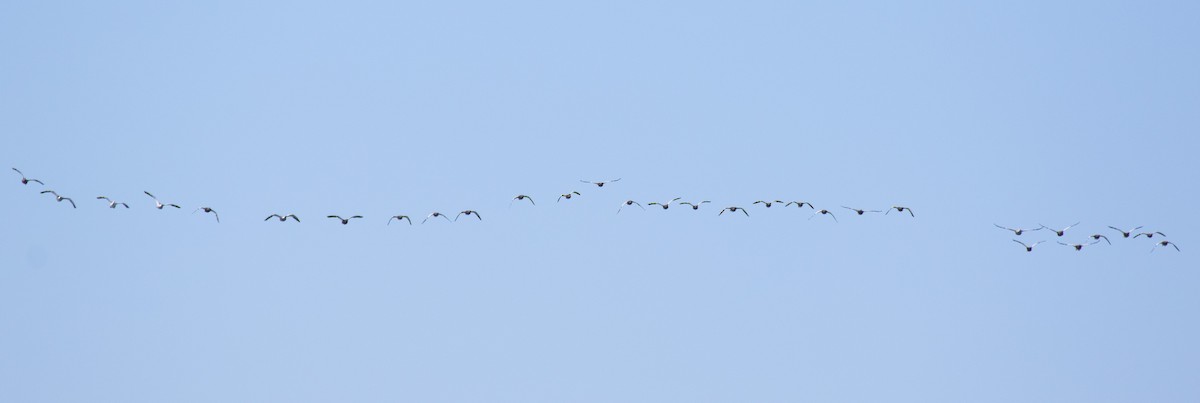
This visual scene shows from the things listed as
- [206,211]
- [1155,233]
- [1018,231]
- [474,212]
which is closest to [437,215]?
[474,212]

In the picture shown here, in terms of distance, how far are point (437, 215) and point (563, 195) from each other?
5417mm

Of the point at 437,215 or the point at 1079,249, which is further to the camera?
the point at 1079,249

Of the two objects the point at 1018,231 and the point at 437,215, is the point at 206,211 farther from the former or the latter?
the point at 1018,231

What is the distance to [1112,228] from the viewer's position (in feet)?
236

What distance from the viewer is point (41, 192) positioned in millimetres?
→ 67875

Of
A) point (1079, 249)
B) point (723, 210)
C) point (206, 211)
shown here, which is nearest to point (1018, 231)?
point (1079, 249)

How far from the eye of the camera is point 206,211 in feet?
228

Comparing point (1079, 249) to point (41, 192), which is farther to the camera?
point (1079, 249)

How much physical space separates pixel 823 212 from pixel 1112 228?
1156 cm

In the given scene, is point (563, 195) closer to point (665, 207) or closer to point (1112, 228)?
point (665, 207)

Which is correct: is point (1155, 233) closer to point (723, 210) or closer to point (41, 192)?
point (723, 210)

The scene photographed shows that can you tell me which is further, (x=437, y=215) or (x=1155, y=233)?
(x=1155, y=233)

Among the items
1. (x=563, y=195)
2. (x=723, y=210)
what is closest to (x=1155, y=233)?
(x=723, y=210)

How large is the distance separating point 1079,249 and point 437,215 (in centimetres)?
2743
